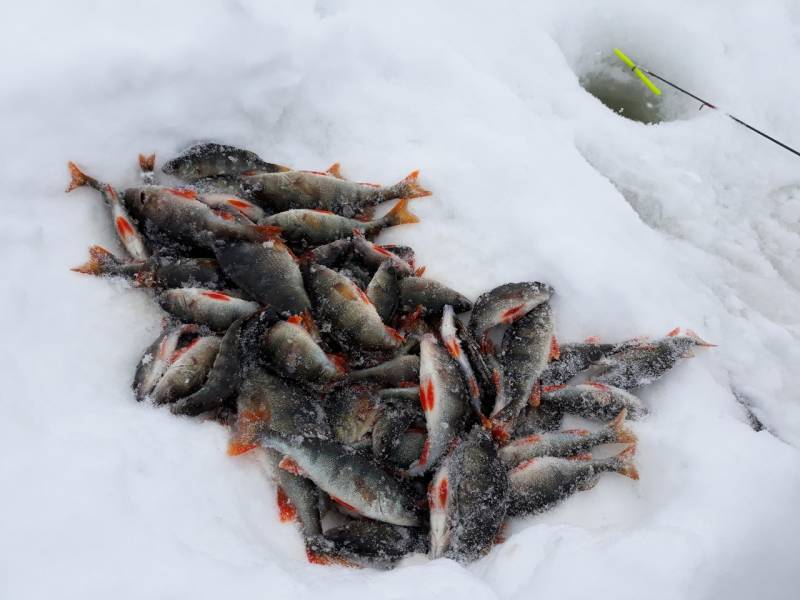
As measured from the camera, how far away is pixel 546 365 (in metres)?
3.76

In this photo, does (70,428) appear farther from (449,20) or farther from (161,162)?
(449,20)

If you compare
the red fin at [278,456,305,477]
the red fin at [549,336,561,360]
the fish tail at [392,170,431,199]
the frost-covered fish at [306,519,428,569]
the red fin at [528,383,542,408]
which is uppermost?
the fish tail at [392,170,431,199]

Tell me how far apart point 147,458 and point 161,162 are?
2299 mm

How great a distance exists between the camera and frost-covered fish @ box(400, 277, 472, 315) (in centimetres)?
381

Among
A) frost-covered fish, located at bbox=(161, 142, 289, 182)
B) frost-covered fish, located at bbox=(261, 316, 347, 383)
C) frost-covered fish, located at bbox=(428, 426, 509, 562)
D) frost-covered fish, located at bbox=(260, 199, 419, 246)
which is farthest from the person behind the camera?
frost-covered fish, located at bbox=(161, 142, 289, 182)

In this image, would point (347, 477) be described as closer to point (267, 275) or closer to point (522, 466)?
point (522, 466)

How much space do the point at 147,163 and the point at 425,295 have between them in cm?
220

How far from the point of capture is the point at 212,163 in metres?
4.28

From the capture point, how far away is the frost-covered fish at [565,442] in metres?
3.42

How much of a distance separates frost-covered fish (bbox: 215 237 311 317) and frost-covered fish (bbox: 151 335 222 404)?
0.40m

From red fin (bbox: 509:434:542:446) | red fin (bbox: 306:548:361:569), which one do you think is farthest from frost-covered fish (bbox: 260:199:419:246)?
red fin (bbox: 306:548:361:569)

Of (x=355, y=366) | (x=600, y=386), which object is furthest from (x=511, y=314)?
(x=355, y=366)

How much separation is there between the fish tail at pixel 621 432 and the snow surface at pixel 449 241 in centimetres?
16

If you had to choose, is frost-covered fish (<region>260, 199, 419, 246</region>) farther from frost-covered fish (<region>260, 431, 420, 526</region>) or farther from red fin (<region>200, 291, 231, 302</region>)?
frost-covered fish (<region>260, 431, 420, 526</region>)
